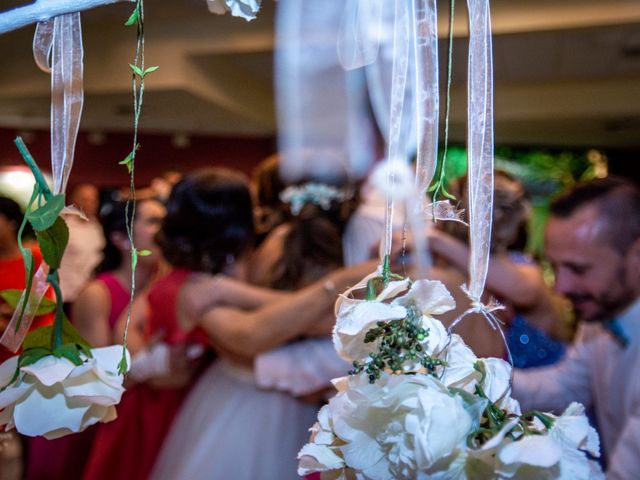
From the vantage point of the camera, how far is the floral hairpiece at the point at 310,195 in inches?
77.0

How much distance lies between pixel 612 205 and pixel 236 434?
40.6 inches

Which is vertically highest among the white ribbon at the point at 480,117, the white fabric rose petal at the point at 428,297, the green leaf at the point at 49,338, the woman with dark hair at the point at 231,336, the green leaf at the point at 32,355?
the white ribbon at the point at 480,117

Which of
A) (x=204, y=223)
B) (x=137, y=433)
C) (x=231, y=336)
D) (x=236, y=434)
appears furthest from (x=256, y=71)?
(x=236, y=434)

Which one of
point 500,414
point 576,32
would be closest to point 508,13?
point 576,32

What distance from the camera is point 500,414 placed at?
1.61 feet

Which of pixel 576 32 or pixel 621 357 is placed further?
pixel 576 32

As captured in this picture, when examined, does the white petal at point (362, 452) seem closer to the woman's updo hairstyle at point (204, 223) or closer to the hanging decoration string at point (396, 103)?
the hanging decoration string at point (396, 103)

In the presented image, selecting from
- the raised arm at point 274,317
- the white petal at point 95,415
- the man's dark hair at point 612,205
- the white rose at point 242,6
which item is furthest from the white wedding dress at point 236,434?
the white rose at point 242,6

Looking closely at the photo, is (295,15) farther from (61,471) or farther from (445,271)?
(61,471)

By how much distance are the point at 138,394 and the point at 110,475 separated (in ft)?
0.78

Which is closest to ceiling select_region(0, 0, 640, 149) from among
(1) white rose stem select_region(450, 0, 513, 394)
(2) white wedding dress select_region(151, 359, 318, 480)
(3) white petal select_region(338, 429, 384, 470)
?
(2) white wedding dress select_region(151, 359, 318, 480)

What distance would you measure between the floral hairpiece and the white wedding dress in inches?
21.8

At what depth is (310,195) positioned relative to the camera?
6.47 ft

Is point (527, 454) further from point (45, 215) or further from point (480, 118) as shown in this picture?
point (45, 215)
